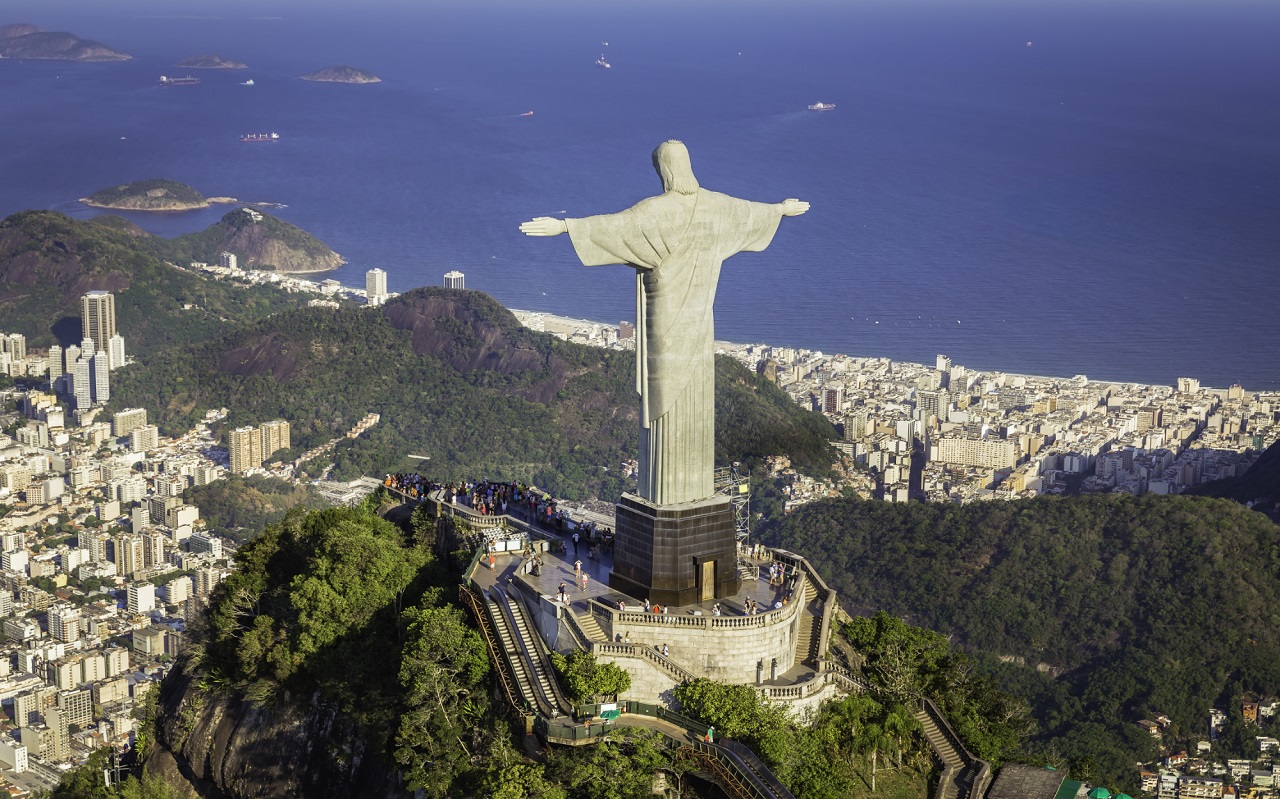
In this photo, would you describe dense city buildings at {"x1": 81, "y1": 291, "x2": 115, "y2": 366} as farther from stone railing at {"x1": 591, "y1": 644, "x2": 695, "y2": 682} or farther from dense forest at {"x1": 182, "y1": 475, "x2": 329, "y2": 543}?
stone railing at {"x1": 591, "y1": 644, "x2": 695, "y2": 682}

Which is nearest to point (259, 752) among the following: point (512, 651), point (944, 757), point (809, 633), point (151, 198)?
point (512, 651)

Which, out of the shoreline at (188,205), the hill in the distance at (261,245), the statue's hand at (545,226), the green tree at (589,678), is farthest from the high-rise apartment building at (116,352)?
the green tree at (589,678)

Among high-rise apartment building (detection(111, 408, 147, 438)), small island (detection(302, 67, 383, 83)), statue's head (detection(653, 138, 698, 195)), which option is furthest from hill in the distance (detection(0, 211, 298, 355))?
small island (detection(302, 67, 383, 83))

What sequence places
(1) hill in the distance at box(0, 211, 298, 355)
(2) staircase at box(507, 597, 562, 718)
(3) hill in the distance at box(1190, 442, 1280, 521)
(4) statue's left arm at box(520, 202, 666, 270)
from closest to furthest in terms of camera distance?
(2) staircase at box(507, 597, 562, 718), (4) statue's left arm at box(520, 202, 666, 270), (3) hill in the distance at box(1190, 442, 1280, 521), (1) hill in the distance at box(0, 211, 298, 355)

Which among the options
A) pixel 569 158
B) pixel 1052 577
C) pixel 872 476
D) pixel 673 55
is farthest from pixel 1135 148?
pixel 1052 577

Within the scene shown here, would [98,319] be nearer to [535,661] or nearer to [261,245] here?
[261,245]

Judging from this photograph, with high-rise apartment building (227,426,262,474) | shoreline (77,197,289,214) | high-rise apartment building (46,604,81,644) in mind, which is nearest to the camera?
high-rise apartment building (46,604,81,644)
